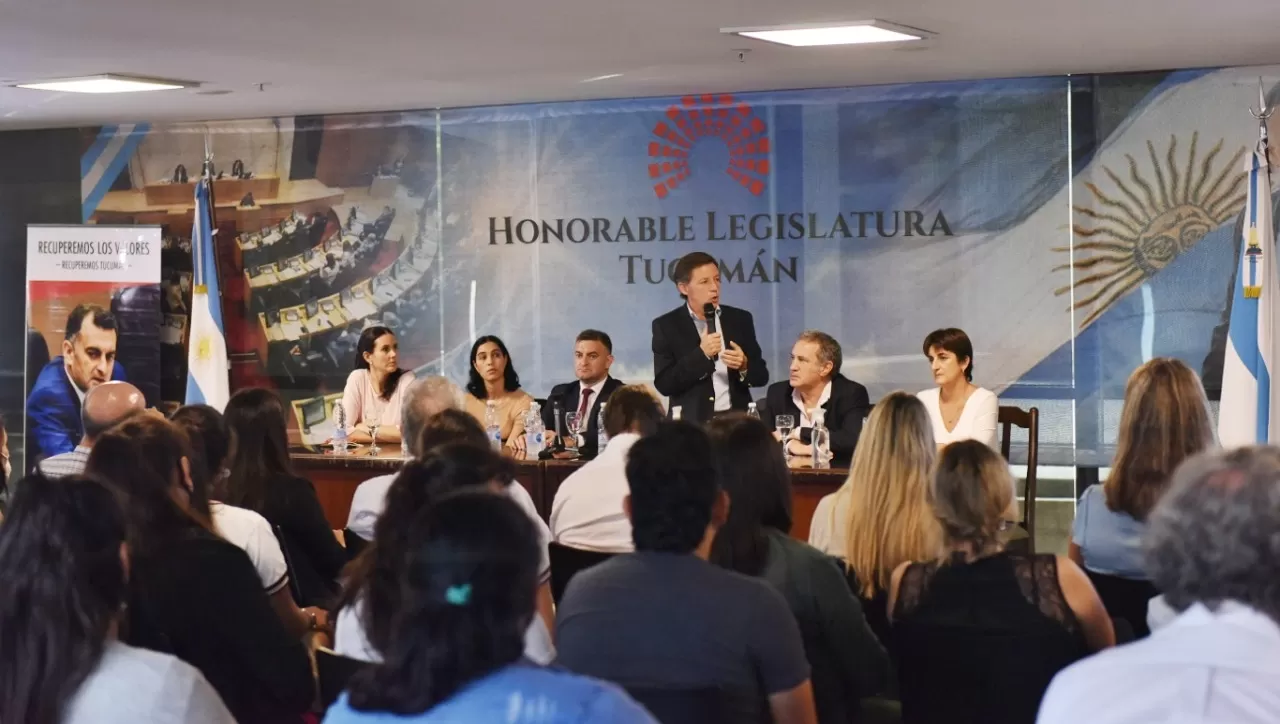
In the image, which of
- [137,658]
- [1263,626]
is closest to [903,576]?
[1263,626]

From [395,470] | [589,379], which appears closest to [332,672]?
[395,470]

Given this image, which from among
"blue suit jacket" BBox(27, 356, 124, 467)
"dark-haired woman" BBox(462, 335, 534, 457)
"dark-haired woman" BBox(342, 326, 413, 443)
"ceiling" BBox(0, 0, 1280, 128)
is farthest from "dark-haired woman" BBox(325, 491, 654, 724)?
"blue suit jacket" BBox(27, 356, 124, 467)

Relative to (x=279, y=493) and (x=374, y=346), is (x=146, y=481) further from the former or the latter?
(x=374, y=346)

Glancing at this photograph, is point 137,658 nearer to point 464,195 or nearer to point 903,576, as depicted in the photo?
point 903,576

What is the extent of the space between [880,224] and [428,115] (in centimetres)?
294

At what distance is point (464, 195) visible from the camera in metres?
9.11

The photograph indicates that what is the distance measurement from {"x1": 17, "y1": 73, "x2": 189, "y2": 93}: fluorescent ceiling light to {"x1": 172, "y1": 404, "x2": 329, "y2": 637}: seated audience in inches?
143

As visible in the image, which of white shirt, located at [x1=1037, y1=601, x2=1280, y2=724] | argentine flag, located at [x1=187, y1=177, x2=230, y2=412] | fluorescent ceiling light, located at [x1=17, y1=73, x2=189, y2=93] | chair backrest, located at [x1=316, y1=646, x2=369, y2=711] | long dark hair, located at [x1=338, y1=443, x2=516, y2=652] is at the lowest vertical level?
chair backrest, located at [x1=316, y1=646, x2=369, y2=711]

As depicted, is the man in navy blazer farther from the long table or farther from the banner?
the long table

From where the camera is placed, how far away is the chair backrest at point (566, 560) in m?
4.05

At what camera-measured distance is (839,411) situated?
652 cm

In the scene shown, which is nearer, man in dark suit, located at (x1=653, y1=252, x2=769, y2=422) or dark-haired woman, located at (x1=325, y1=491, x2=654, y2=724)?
dark-haired woman, located at (x1=325, y1=491, x2=654, y2=724)

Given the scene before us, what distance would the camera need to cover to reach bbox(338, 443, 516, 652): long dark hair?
1.80 metres

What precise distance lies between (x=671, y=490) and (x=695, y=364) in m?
4.91
